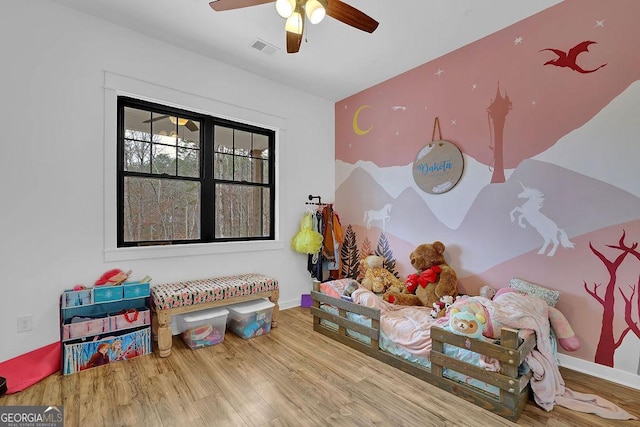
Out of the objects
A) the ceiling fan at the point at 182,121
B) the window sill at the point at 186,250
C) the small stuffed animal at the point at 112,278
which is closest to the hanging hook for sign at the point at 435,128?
the window sill at the point at 186,250

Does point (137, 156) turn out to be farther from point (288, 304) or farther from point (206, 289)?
point (288, 304)

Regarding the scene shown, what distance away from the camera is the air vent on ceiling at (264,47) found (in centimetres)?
282

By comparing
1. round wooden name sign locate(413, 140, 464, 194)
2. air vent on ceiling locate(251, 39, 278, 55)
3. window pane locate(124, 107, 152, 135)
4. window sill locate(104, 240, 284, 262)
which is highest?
air vent on ceiling locate(251, 39, 278, 55)

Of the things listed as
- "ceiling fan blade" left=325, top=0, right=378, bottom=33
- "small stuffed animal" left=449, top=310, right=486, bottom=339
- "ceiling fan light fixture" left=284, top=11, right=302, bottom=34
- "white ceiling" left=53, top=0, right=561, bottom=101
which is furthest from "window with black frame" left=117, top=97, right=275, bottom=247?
"small stuffed animal" left=449, top=310, right=486, bottom=339

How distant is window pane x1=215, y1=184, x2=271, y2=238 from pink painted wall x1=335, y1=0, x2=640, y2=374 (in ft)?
5.73

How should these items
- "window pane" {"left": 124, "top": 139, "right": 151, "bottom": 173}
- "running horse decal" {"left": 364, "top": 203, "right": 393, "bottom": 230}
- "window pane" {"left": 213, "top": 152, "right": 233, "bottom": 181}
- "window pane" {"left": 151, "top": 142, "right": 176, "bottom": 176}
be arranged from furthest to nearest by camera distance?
"running horse decal" {"left": 364, "top": 203, "right": 393, "bottom": 230}, "window pane" {"left": 213, "top": 152, "right": 233, "bottom": 181}, "window pane" {"left": 151, "top": 142, "right": 176, "bottom": 176}, "window pane" {"left": 124, "top": 139, "right": 151, "bottom": 173}

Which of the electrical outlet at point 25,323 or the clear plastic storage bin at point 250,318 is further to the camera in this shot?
the clear plastic storage bin at point 250,318

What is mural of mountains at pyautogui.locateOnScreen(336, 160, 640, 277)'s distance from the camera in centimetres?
217

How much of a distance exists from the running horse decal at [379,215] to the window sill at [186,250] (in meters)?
1.16

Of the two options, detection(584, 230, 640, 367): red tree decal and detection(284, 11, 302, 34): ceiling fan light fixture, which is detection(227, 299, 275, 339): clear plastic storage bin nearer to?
detection(284, 11, 302, 34): ceiling fan light fixture

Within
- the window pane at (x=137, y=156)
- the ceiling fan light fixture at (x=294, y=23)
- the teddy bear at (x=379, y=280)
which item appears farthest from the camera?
the teddy bear at (x=379, y=280)

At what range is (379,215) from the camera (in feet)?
12.2

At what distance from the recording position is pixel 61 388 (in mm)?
2010

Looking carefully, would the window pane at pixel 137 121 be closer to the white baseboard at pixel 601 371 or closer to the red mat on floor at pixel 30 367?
the red mat on floor at pixel 30 367
